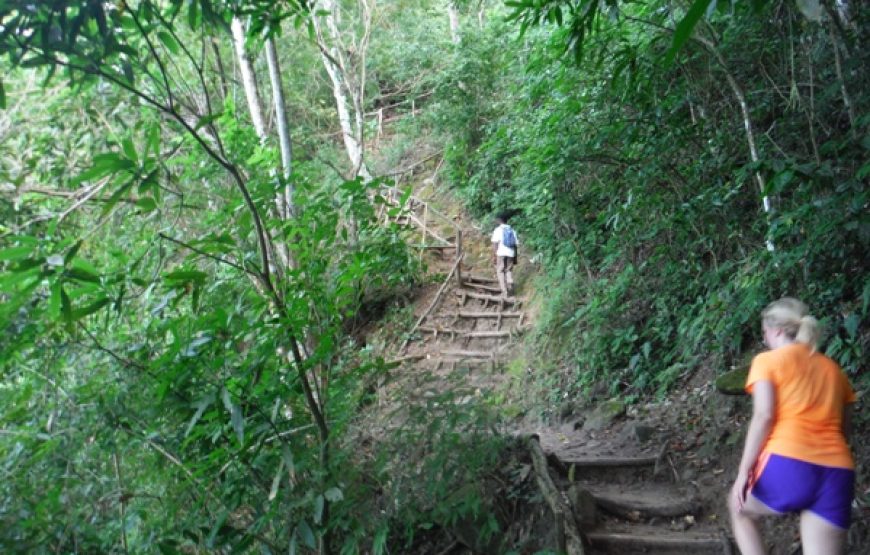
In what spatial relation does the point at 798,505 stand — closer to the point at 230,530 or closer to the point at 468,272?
the point at 230,530

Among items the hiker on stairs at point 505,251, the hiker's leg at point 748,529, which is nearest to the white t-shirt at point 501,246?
the hiker on stairs at point 505,251

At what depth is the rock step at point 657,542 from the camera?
4918 mm

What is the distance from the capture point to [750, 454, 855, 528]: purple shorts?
308 centimetres

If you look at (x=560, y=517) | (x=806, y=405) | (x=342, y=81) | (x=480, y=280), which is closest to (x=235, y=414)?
(x=560, y=517)

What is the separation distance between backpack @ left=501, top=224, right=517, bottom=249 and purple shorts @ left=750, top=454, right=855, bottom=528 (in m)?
9.09

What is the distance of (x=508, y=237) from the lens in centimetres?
1216

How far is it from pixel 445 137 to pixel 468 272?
4069 mm

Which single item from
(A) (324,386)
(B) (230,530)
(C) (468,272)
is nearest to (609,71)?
(A) (324,386)

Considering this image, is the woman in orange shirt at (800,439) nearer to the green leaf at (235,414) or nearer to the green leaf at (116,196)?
the green leaf at (235,414)

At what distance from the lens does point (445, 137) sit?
16.8 metres

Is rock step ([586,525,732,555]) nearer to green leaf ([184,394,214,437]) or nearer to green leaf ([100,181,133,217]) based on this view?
green leaf ([184,394,214,437])

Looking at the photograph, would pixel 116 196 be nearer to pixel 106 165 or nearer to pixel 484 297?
pixel 106 165

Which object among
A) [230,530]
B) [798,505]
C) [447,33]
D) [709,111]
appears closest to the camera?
[798,505]

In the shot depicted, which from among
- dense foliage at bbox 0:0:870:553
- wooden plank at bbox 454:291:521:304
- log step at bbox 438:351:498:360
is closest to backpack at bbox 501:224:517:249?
wooden plank at bbox 454:291:521:304
